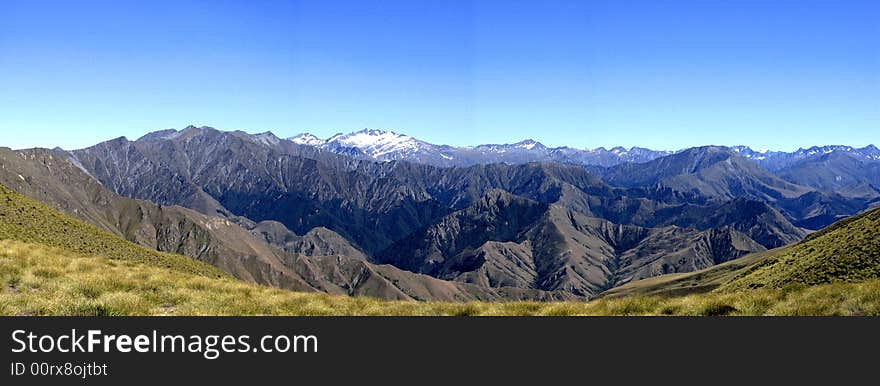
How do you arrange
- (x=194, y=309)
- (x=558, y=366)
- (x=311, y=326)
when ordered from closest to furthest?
(x=558, y=366) < (x=311, y=326) < (x=194, y=309)

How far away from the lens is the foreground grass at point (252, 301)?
12594mm

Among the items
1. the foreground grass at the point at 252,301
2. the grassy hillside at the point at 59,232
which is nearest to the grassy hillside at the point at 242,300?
the foreground grass at the point at 252,301

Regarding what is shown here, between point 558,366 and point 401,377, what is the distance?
9.22 ft

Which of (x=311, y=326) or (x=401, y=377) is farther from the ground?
(x=311, y=326)

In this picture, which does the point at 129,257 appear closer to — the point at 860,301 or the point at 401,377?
the point at 401,377

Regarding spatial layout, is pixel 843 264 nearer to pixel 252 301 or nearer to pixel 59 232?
pixel 252 301

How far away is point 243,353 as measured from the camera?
354 inches

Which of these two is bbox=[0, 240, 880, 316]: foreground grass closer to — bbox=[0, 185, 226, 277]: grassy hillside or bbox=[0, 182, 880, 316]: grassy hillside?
bbox=[0, 182, 880, 316]: grassy hillside

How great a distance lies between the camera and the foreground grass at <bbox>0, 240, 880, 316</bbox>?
41.3 feet

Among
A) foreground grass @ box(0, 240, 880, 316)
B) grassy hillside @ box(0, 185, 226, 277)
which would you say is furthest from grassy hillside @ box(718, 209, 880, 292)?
grassy hillside @ box(0, 185, 226, 277)

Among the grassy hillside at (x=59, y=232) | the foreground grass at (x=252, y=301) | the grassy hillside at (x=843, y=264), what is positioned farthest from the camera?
the grassy hillside at (x=59, y=232)

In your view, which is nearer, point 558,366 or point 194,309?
point 558,366

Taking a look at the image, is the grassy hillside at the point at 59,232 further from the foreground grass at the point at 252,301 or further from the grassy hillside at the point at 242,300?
the foreground grass at the point at 252,301

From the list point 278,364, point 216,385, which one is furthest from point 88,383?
point 278,364
